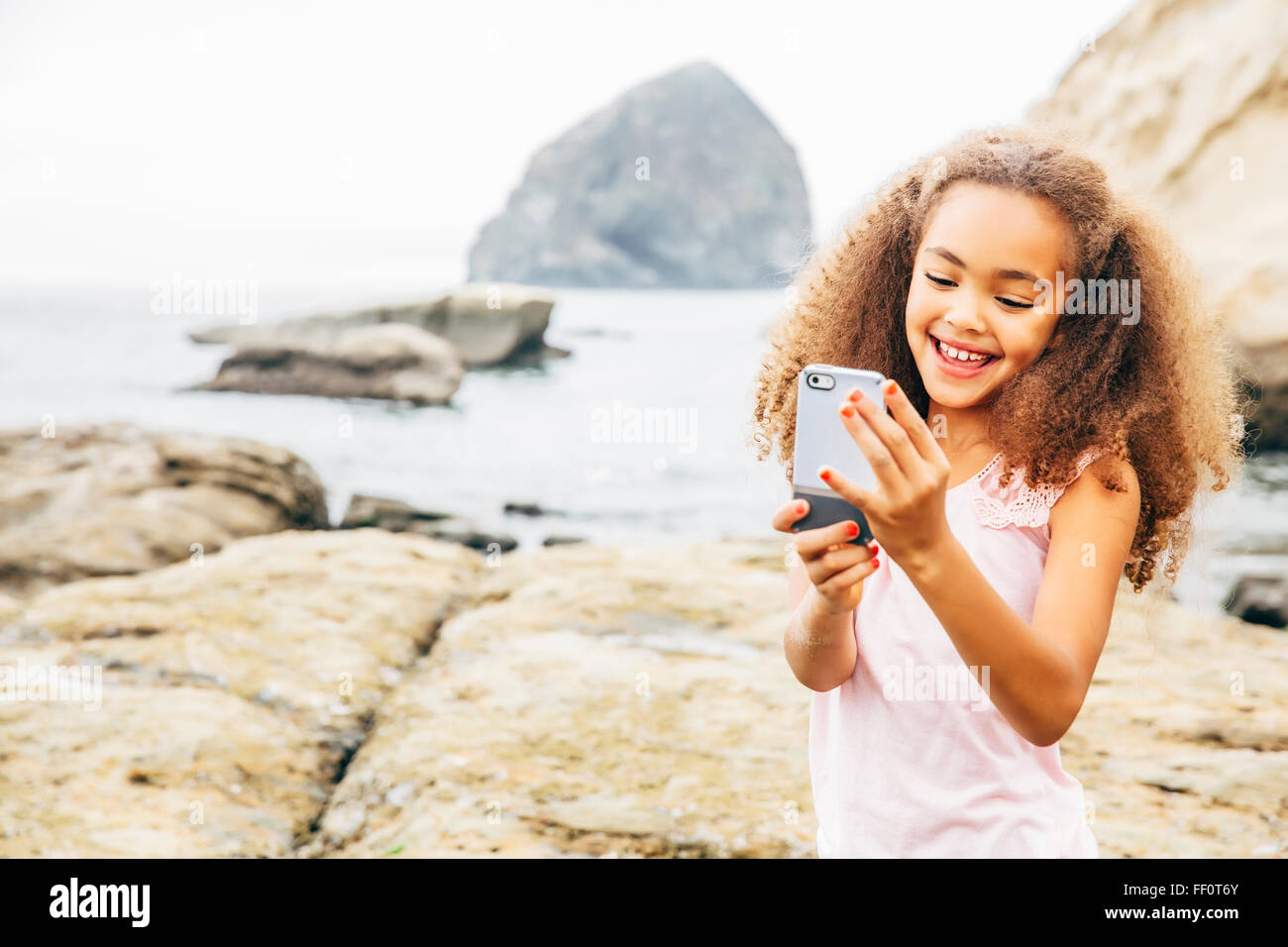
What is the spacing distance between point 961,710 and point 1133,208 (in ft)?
2.84

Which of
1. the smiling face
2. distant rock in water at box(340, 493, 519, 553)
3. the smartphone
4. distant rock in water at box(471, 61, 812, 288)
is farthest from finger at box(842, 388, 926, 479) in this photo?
distant rock in water at box(471, 61, 812, 288)

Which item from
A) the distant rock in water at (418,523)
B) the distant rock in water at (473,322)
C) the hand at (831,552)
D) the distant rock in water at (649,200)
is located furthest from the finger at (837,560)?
the distant rock in water at (649,200)

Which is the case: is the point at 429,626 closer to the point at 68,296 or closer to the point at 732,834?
the point at 732,834

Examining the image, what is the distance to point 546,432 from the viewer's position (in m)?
16.3

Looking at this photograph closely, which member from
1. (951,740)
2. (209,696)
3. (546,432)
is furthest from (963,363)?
(546,432)

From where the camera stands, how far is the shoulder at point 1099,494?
4.82 feet

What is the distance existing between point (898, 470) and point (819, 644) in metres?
0.41

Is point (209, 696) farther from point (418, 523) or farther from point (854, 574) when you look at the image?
point (418, 523)

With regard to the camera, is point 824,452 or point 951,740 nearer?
point 824,452

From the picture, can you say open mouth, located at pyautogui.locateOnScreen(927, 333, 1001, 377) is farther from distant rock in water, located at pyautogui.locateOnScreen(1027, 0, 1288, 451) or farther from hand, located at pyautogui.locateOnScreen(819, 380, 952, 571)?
distant rock in water, located at pyautogui.locateOnScreen(1027, 0, 1288, 451)

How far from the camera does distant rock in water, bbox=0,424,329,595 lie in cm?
548

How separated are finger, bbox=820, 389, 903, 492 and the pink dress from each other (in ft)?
1.04

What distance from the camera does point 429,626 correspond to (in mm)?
4176
